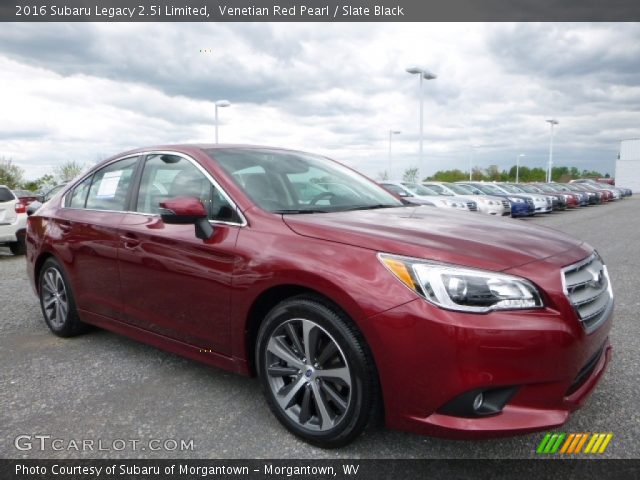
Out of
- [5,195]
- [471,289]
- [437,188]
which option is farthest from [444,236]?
[437,188]

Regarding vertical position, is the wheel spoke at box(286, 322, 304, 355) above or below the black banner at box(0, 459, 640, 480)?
above

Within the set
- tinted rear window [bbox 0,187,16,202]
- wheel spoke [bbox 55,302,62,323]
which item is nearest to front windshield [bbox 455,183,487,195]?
tinted rear window [bbox 0,187,16,202]

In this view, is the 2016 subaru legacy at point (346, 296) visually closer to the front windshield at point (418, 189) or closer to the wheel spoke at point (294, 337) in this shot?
the wheel spoke at point (294, 337)

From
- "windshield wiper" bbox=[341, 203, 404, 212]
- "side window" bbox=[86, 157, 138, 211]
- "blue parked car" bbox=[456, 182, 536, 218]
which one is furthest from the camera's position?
"blue parked car" bbox=[456, 182, 536, 218]

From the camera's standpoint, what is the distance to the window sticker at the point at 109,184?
13.0ft

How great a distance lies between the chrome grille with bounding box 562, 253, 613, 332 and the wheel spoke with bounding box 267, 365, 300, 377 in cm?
134

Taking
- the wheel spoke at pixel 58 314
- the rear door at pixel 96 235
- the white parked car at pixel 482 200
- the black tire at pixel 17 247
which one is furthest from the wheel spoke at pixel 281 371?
the white parked car at pixel 482 200

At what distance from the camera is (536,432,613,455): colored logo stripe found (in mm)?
2539

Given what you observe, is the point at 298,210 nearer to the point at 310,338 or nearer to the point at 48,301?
the point at 310,338

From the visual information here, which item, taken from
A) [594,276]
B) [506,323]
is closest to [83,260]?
[506,323]

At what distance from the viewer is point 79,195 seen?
4.42m

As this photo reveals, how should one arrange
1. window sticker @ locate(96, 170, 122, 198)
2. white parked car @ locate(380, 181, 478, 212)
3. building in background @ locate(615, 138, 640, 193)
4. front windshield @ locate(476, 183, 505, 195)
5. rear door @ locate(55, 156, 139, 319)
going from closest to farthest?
rear door @ locate(55, 156, 139, 319), window sticker @ locate(96, 170, 122, 198), white parked car @ locate(380, 181, 478, 212), front windshield @ locate(476, 183, 505, 195), building in background @ locate(615, 138, 640, 193)

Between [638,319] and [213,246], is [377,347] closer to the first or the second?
[213,246]

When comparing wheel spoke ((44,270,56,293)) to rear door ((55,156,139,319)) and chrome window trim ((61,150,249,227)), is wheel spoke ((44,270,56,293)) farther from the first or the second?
chrome window trim ((61,150,249,227))
